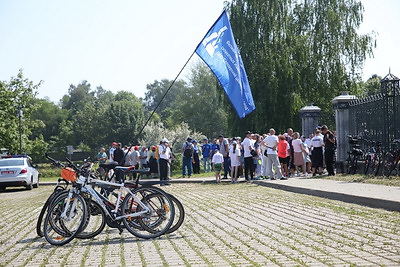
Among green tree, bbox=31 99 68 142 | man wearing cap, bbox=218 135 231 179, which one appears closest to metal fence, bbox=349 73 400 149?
man wearing cap, bbox=218 135 231 179

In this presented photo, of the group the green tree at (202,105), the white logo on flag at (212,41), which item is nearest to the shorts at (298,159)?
the white logo on flag at (212,41)

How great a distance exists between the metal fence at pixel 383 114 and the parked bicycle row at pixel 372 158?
272 millimetres

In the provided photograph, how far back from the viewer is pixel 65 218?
8617 millimetres

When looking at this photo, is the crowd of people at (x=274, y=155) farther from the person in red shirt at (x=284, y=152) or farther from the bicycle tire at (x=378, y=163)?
the bicycle tire at (x=378, y=163)

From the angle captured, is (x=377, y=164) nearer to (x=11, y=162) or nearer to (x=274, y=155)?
(x=274, y=155)

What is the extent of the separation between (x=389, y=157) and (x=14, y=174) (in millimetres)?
14877

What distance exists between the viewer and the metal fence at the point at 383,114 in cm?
1831

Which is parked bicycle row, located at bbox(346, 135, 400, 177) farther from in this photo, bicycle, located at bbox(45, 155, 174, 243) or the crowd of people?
bicycle, located at bbox(45, 155, 174, 243)

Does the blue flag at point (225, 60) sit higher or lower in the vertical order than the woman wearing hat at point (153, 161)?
higher

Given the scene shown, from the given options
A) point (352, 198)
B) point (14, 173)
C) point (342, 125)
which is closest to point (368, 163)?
point (342, 125)

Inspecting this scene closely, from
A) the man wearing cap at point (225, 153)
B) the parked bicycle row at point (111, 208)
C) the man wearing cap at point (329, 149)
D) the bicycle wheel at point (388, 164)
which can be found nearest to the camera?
the parked bicycle row at point (111, 208)

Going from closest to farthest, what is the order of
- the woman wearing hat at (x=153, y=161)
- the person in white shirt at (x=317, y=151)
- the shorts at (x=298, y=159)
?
the person in white shirt at (x=317, y=151) < the shorts at (x=298, y=159) < the woman wearing hat at (x=153, y=161)

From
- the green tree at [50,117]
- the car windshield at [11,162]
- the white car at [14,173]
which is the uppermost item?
the green tree at [50,117]

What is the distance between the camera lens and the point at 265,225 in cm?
938
